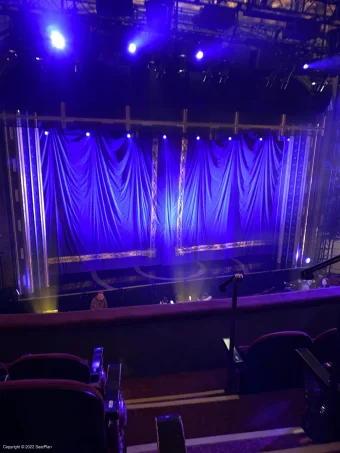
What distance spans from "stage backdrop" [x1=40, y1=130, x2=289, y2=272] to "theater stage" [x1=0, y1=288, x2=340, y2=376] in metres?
6.68

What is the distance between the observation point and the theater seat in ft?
8.90

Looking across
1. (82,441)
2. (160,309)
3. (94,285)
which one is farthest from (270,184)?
(82,441)

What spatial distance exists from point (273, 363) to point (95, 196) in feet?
25.4

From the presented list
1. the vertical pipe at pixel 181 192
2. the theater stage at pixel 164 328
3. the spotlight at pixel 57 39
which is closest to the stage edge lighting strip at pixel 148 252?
the vertical pipe at pixel 181 192

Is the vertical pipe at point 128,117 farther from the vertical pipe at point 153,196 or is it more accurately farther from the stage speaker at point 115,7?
the stage speaker at point 115,7

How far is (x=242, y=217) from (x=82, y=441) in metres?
9.84

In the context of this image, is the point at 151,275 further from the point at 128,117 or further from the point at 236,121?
the point at 236,121

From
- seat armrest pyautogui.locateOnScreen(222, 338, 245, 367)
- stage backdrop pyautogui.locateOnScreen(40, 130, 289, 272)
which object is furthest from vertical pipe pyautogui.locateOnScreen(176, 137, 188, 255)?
seat armrest pyautogui.locateOnScreen(222, 338, 245, 367)

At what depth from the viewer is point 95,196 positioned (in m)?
9.73

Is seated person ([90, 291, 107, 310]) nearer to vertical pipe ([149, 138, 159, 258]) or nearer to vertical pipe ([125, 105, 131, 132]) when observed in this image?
vertical pipe ([149, 138, 159, 258])

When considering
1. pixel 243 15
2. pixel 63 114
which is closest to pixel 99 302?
pixel 63 114

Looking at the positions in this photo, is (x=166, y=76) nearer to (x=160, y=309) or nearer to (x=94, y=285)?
(x=94, y=285)

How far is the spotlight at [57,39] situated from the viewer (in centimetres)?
704

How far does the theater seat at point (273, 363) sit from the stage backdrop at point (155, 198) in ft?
24.7
